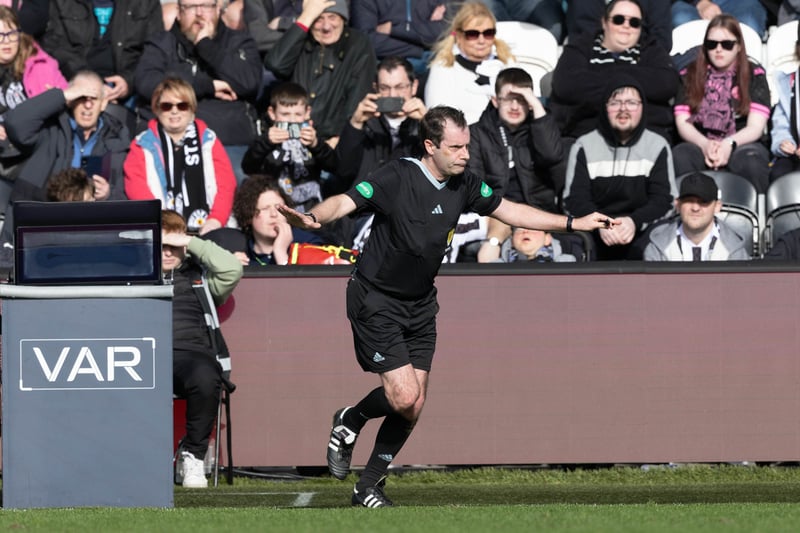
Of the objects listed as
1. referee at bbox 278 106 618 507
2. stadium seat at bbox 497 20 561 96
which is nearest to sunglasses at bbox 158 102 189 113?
stadium seat at bbox 497 20 561 96

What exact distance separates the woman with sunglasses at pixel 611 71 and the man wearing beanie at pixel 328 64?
169 cm

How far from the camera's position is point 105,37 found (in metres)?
14.0

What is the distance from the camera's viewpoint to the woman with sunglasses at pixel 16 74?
1284 cm

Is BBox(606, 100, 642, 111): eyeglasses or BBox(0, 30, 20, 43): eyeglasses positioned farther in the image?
BBox(0, 30, 20, 43): eyeglasses

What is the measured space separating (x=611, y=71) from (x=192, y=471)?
16.4 ft

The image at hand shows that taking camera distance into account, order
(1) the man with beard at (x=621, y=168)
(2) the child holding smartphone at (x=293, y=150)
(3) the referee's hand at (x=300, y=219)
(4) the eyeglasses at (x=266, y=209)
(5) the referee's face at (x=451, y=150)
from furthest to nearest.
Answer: (2) the child holding smartphone at (x=293, y=150), (1) the man with beard at (x=621, y=168), (4) the eyeglasses at (x=266, y=209), (5) the referee's face at (x=451, y=150), (3) the referee's hand at (x=300, y=219)

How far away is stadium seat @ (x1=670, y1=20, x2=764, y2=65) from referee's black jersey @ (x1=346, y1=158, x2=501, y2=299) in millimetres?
6080

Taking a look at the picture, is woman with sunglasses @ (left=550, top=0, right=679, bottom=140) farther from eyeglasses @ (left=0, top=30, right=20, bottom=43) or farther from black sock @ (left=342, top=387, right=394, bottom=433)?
black sock @ (left=342, top=387, right=394, bottom=433)

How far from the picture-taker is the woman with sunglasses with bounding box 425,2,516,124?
508 inches

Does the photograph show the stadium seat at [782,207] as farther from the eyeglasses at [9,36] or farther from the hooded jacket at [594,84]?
the eyeglasses at [9,36]

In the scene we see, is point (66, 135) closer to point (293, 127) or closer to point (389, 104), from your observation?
point (293, 127)

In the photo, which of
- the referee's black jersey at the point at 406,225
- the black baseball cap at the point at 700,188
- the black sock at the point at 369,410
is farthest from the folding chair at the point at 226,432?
the black baseball cap at the point at 700,188

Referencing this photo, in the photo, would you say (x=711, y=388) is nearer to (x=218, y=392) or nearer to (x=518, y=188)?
(x=518, y=188)

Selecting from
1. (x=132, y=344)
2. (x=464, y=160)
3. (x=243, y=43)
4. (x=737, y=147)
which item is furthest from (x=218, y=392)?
(x=737, y=147)
